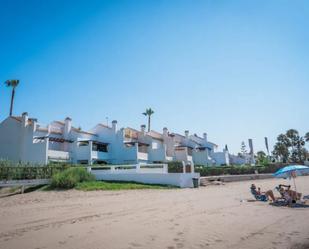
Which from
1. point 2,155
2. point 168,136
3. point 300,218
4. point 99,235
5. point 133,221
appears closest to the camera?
point 99,235

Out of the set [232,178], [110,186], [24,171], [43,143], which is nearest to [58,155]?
[43,143]

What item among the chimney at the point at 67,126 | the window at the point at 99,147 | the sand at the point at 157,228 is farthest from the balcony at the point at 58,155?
the sand at the point at 157,228

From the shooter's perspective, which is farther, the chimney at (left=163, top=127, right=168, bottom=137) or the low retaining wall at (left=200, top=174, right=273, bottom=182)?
the chimney at (left=163, top=127, right=168, bottom=137)

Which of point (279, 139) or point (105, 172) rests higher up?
point (279, 139)

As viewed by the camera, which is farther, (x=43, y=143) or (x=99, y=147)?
(x=99, y=147)

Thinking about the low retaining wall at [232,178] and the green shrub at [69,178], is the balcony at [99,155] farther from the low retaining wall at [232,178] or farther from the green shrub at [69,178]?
the low retaining wall at [232,178]

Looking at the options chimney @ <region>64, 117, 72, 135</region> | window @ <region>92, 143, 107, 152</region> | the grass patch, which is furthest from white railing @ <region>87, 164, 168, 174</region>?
chimney @ <region>64, 117, 72, 135</region>

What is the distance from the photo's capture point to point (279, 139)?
7381cm

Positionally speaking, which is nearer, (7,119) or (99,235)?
(99,235)

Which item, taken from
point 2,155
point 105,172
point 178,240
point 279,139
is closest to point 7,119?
point 2,155

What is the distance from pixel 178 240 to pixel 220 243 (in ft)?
3.60

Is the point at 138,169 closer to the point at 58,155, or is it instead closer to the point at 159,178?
the point at 159,178

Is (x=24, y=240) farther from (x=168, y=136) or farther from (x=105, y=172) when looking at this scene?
(x=168, y=136)

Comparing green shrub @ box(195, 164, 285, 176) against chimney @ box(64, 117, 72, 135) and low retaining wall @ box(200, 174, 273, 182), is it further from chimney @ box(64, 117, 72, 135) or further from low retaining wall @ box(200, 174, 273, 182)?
chimney @ box(64, 117, 72, 135)
